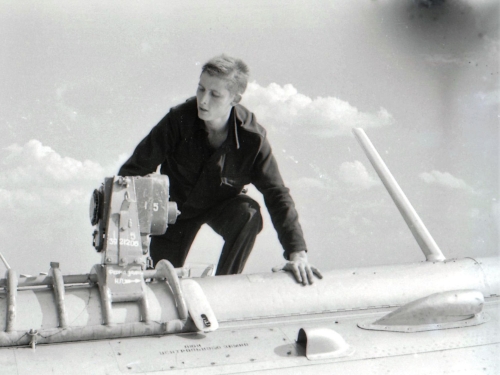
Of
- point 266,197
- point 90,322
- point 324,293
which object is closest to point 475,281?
point 324,293

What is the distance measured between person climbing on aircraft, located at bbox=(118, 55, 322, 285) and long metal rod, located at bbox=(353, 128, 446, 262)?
0.61m

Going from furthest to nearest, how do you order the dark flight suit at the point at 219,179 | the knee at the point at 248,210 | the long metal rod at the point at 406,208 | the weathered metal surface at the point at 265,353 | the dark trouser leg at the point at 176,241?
1. the dark trouser leg at the point at 176,241
2. the knee at the point at 248,210
3. the dark flight suit at the point at 219,179
4. the long metal rod at the point at 406,208
5. the weathered metal surface at the point at 265,353

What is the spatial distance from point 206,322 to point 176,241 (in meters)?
1.68

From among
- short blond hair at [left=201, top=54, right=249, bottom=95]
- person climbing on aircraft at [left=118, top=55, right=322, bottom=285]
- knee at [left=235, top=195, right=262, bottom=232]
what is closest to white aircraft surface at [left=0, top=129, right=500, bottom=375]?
person climbing on aircraft at [left=118, top=55, right=322, bottom=285]

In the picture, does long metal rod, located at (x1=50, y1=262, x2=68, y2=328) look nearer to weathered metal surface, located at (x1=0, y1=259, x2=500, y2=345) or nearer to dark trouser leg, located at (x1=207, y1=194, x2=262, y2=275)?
weathered metal surface, located at (x1=0, y1=259, x2=500, y2=345)

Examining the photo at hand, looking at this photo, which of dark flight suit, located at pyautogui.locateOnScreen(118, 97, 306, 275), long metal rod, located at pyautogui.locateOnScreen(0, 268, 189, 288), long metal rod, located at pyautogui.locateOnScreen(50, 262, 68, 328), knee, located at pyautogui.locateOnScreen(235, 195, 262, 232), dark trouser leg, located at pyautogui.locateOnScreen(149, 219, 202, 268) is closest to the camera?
long metal rod, located at pyautogui.locateOnScreen(50, 262, 68, 328)

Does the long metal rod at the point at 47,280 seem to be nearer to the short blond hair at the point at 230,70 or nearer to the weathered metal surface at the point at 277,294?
the weathered metal surface at the point at 277,294

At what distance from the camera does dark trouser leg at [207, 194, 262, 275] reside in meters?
3.93

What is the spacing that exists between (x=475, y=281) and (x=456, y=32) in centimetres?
215

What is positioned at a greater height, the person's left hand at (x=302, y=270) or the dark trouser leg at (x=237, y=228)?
the dark trouser leg at (x=237, y=228)

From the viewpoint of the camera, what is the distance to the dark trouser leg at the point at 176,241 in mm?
4102

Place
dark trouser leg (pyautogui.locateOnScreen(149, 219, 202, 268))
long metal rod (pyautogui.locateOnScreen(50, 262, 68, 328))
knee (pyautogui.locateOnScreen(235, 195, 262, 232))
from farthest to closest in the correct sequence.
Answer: dark trouser leg (pyautogui.locateOnScreen(149, 219, 202, 268)) < knee (pyautogui.locateOnScreen(235, 195, 262, 232)) < long metal rod (pyautogui.locateOnScreen(50, 262, 68, 328))

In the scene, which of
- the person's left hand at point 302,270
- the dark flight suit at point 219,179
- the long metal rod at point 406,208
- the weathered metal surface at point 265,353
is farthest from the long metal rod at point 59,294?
the long metal rod at point 406,208

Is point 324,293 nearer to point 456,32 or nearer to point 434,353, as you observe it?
point 434,353
